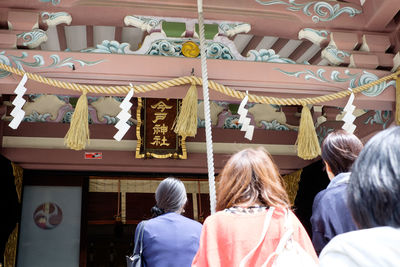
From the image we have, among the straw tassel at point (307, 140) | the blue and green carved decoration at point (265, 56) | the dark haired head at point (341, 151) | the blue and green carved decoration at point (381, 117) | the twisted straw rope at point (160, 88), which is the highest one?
the blue and green carved decoration at point (265, 56)

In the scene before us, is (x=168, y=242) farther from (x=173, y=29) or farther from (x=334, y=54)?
(x=334, y=54)

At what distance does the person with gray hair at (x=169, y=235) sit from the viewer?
2.29 m

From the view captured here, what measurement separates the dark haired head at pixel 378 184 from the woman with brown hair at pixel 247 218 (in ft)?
2.01

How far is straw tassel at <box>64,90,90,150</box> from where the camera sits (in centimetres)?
335

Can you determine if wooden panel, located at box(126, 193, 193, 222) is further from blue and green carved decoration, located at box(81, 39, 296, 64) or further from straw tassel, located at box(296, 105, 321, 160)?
blue and green carved decoration, located at box(81, 39, 296, 64)

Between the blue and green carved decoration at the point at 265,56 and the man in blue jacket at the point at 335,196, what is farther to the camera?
the blue and green carved decoration at the point at 265,56

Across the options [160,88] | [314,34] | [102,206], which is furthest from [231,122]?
[160,88]

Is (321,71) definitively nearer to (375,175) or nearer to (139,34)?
(139,34)

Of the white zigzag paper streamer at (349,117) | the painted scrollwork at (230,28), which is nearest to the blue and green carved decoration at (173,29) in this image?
the painted scrollwork at (230,28)

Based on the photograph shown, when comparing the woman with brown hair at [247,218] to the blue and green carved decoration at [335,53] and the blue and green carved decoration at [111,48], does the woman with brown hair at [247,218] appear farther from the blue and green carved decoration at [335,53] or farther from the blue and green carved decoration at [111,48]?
the blue and green carved decoration at [335,53]

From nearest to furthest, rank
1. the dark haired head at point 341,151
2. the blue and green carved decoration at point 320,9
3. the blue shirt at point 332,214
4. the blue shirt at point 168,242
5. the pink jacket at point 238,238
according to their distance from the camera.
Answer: the pink jacket at point 238,238
the blue shirt at point 332,214
the dark haired head at point 341,151
the blue shirt at point 168,242
the blue and green carved decoration at point 320,9

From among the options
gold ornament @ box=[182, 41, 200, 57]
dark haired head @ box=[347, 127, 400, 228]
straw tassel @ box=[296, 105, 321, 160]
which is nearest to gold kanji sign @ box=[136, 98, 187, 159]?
gold ornament @ box=[182, 41, 200, 57]

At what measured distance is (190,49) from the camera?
3.50m

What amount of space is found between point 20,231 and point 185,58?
3.55 m
